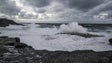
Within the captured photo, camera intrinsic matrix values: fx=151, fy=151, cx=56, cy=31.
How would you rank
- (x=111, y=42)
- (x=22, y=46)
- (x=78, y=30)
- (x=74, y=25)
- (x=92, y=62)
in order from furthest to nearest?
(x=74, y=25) → (x=78, y=30) → (x=111, y=42) → (x=22, y=46) → (x=92, y=62)

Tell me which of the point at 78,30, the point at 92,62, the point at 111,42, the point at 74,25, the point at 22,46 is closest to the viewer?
the point at 92,62

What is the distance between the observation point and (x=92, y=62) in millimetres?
7781

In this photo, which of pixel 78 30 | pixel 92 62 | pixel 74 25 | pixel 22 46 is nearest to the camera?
pixel 92 62

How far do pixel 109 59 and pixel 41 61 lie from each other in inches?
143

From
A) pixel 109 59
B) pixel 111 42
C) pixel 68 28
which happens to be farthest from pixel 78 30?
pixel 109 59

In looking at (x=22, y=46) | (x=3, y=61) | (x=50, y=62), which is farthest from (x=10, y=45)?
(x=50, y=62)

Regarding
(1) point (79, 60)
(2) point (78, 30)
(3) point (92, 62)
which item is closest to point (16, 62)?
(1) point (79, 60)

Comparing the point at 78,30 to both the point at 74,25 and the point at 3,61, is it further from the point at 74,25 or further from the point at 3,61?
the point at 3,61

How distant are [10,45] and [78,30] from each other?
49.9ft

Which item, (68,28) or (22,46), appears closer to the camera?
(22,46)

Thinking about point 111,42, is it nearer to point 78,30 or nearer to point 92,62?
point 92,62

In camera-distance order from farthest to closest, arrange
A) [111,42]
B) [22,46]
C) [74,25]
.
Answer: [74,25] → [111,42] → [22,46]

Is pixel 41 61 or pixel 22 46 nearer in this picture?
pixel 41 61

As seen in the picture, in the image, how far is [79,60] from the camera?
26.7 feet
